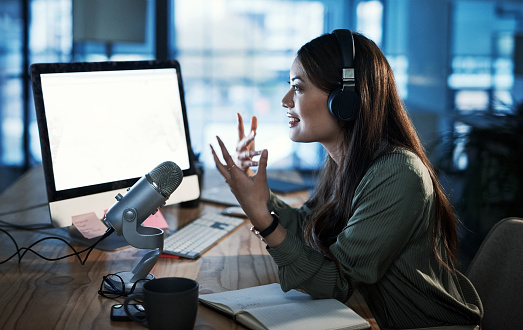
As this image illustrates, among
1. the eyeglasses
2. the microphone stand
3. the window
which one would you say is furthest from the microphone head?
the window

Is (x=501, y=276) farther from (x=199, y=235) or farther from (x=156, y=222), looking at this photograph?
(x=156, y=222)

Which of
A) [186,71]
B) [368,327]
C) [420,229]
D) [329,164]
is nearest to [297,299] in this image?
[368,327]

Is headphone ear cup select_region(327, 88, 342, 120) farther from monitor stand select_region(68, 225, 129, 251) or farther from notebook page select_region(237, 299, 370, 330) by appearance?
monitor stand select_region(68, 225, 129, 251)

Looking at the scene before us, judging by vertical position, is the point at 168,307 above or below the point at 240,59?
below

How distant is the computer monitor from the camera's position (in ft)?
4.21

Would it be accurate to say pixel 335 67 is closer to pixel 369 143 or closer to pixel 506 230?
pixel 369 143

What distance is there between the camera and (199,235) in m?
1.47

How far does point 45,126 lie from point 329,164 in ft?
2.28

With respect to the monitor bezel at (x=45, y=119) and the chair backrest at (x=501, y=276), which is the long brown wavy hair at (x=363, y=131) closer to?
the chair backrest at (x=501, y=276)

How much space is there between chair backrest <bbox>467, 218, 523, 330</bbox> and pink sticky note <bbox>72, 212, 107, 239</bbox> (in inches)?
34.3

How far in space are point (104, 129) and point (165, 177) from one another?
43 centimetres

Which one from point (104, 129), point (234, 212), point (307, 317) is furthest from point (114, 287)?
point (234, 212)

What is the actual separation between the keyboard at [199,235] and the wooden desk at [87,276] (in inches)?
0.9

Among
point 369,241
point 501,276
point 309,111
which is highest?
point 309,111
